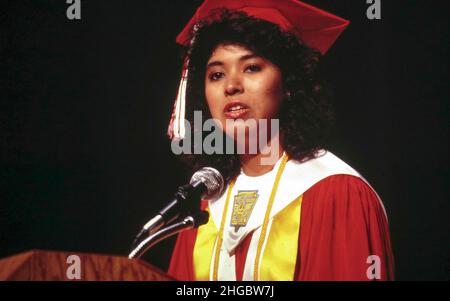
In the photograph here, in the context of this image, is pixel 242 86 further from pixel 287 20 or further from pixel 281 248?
pixel 281 248

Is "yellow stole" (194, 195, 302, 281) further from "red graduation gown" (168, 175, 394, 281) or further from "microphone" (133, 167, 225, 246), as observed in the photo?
"microphone" (133, 167, 225, 246)

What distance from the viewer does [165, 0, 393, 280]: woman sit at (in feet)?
7.13

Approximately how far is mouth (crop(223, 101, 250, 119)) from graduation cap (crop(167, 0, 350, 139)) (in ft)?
0.73

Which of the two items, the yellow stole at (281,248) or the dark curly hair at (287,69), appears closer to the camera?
the yellow stole at (281,248)

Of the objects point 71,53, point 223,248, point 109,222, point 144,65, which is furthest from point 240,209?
point 71,53

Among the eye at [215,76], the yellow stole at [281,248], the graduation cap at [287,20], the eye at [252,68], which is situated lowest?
the yellow stole at [281,248]

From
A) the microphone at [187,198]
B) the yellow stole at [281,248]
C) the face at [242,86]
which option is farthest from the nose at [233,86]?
the yellow stole at [281,248]

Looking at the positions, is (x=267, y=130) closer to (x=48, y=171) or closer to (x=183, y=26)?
(x=183, y=26)

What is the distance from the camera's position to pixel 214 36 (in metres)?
2.59

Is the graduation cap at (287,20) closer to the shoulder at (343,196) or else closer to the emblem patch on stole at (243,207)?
the emblem patch on stole at (243,207)

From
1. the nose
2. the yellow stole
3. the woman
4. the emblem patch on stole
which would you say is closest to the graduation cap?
the woman

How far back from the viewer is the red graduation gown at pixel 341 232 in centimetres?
206

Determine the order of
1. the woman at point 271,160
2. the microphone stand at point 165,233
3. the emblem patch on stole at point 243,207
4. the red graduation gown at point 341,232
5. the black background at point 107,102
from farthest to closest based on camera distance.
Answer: the black background at point 107,102, the emblem patch on stole at point 243,207, the woman at point 271,160, the red graduation gown at point 341,232, the microphone stand at point 165,233

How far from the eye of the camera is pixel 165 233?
184cm
